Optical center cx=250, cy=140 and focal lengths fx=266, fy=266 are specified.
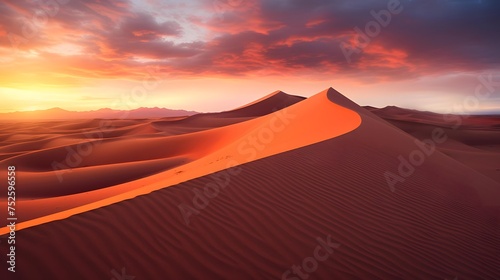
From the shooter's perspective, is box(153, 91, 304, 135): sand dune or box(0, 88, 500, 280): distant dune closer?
box(0, 88, 500, 280): distant dune

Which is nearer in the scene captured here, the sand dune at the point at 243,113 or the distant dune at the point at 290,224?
the distant dune at the point at 290,224

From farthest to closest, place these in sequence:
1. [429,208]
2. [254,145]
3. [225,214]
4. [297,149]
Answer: [254,145]
[297,149]
[429,208]
[225,214]

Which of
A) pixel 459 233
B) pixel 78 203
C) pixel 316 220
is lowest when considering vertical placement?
pixel 78 203

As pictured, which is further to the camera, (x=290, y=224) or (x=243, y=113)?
(x=243, y=113)

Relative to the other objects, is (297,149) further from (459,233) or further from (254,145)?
(459,233)

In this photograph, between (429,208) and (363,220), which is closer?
(363,220)

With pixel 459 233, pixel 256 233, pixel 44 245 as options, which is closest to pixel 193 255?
pixel 256 233

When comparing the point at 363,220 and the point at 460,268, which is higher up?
the point at 363,220

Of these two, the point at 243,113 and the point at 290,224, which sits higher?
the point at 243,113

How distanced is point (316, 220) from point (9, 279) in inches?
138

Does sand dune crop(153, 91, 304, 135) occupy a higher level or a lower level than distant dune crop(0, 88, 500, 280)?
higher

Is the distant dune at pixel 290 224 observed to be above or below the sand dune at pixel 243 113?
below

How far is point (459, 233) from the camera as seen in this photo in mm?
4410

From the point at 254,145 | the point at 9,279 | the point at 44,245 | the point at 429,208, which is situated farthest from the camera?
the point at 254,145
